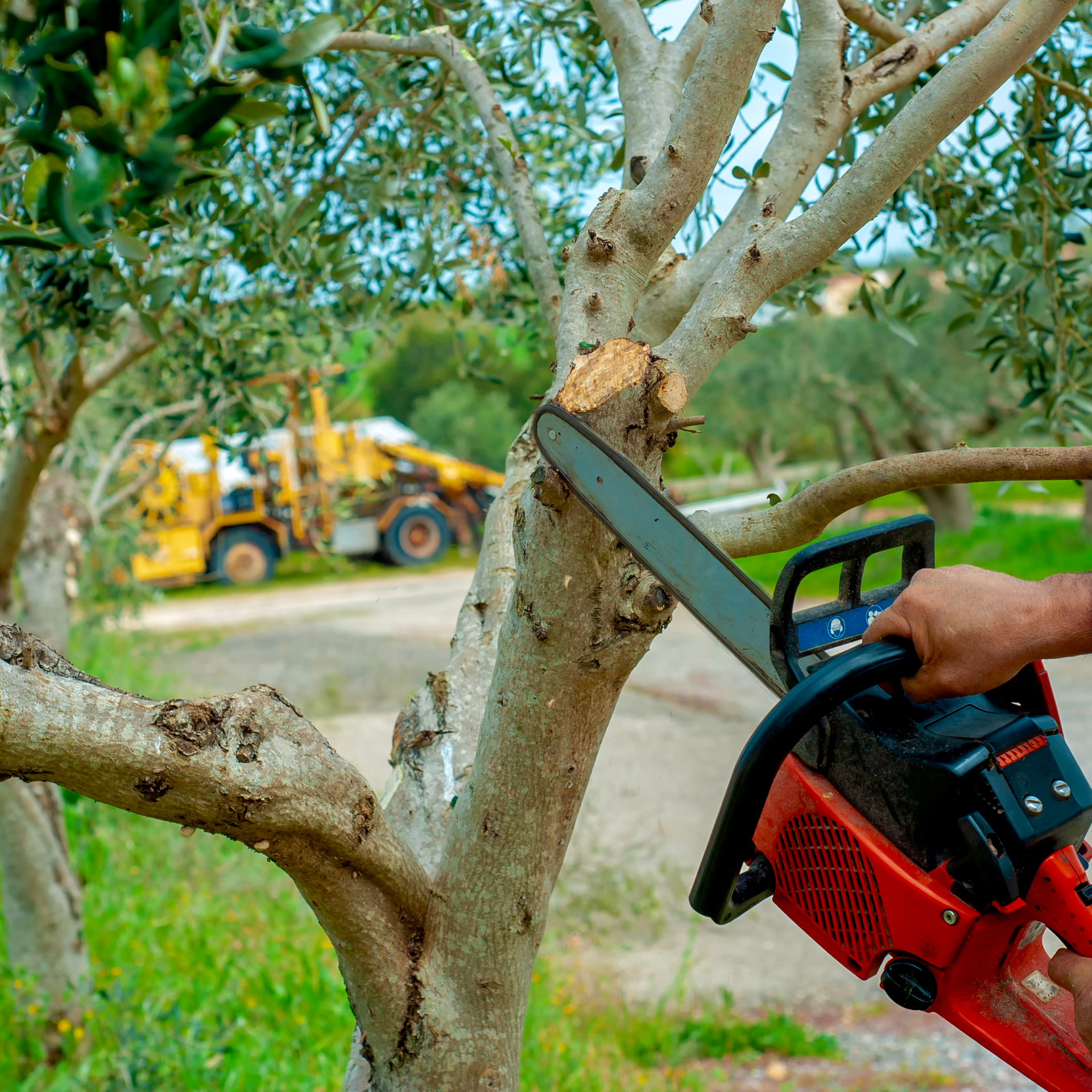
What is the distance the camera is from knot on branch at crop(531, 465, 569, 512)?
1.22 meters

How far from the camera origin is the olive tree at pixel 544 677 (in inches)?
45.9

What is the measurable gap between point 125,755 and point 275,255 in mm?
1548

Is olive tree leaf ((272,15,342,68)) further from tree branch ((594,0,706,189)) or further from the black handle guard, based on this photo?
tree branch ((594,0,706,189))

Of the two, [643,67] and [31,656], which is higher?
[643,67]

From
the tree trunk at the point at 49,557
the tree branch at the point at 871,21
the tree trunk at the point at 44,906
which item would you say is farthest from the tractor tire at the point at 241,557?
the tree branch at the point at 871,21

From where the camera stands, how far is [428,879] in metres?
1.46

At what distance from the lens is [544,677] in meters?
1.29

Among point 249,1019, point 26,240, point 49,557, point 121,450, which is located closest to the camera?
point 26,240

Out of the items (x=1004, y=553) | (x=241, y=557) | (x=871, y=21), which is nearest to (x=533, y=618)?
(x=871, y=21)

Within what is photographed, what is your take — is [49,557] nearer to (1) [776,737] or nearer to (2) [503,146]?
(2) [503,146]

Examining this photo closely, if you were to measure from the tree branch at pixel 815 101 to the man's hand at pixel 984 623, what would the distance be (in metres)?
0.71

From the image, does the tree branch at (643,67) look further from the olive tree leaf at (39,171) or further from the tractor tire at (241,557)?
the tractor tire at (241,557)

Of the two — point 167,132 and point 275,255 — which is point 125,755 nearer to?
point 167,132

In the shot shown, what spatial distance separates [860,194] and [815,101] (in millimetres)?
400
